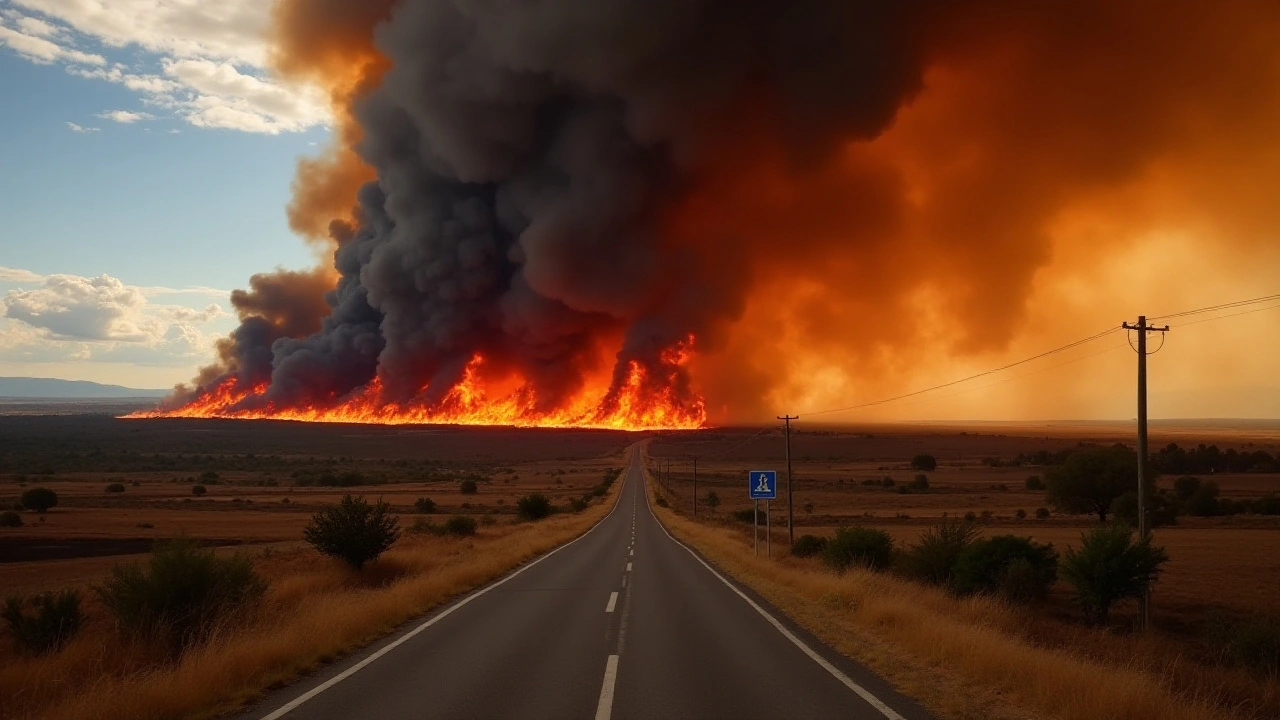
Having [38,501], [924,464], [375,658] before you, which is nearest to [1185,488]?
[924,464]

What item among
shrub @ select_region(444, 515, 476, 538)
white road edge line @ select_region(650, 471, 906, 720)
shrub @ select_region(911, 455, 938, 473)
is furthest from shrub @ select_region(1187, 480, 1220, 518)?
white road edge line @ select_region(650, 471, 906, 720)

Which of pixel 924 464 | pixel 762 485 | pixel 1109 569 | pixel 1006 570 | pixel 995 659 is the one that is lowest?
pixel 924 464

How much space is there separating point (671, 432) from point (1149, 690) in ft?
596

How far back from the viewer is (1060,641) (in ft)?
44.9

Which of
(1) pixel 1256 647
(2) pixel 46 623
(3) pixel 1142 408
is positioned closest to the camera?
(2) pixel 46 623

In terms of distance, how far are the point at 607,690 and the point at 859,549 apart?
61.0 ft

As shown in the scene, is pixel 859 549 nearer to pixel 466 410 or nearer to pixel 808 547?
pixel 808 547

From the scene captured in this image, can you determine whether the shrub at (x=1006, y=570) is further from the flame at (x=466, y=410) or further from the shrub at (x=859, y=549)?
the flame at (x=466, y=410)

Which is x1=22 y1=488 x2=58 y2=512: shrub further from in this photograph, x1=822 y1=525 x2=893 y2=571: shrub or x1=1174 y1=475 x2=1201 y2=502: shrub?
x1=1174 y1=475 x2=1201 y2=502: shrub

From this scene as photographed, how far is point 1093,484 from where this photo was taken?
55.2 meters

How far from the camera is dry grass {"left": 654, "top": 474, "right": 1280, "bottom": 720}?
737cm

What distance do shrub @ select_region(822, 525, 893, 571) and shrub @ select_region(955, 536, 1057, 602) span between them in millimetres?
2246

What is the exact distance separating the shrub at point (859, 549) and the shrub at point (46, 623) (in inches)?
693

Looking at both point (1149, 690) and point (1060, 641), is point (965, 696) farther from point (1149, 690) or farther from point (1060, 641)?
point (1060, 641)
